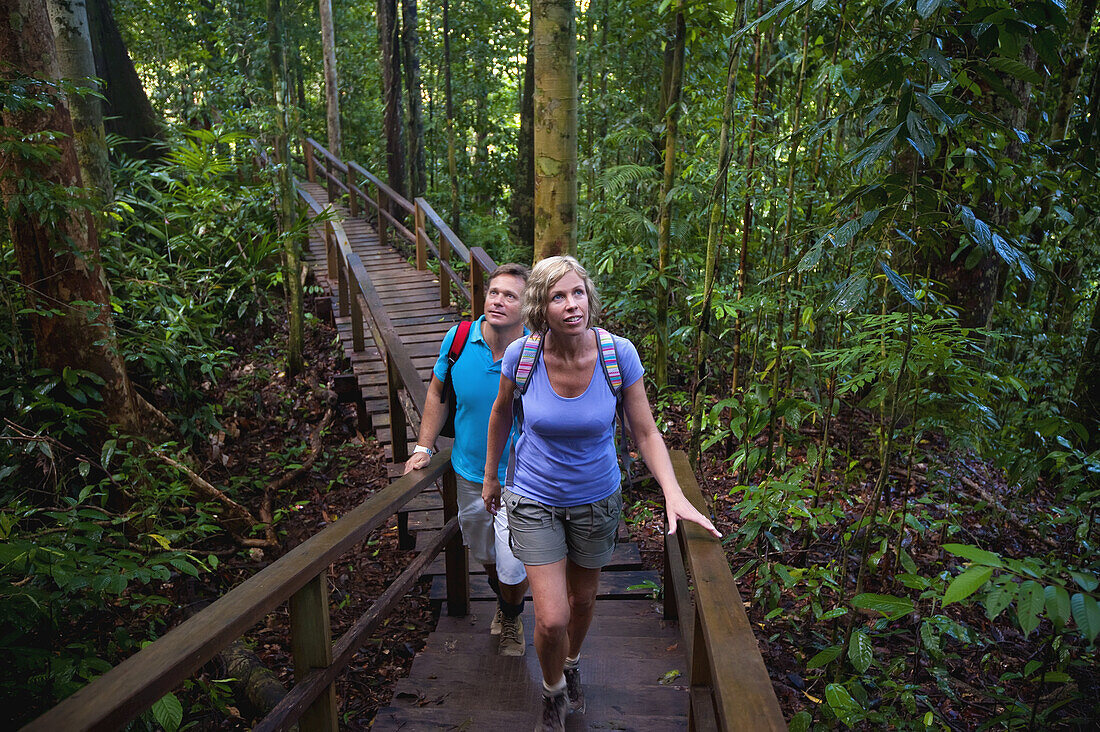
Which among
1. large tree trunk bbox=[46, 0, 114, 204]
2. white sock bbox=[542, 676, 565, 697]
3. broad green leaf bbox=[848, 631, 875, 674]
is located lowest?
white sock bbox=[542, 676, 565, 697]

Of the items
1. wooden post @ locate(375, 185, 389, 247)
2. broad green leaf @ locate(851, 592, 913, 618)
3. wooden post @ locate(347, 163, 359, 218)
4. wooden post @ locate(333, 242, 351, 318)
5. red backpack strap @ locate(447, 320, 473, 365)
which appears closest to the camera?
broad green leaf @ locate(851, 592, 913, 618)

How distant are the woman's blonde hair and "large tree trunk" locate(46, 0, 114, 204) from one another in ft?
14.4

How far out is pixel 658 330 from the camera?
6.70m

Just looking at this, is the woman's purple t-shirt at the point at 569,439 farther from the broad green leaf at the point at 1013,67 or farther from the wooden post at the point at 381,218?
the wooden post at the point at 381,218

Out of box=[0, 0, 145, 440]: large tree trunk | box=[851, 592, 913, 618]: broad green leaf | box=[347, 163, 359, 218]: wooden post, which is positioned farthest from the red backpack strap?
box=[347, 163, 359, 218]: wooden post

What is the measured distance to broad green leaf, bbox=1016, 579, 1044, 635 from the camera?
4.56 feet

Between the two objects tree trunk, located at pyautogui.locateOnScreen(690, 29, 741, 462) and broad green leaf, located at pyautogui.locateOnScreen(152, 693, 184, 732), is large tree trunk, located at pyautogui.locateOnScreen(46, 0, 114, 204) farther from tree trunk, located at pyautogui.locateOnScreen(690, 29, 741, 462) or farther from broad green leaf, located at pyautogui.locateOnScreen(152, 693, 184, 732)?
tree trunk, located at pyautogui.locateOnScreen(690, 29, 741, 462)

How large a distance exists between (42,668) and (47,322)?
2677 millimetres

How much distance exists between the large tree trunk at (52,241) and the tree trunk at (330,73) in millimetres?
13207

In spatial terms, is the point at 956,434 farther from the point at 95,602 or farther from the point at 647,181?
the point at 647,181

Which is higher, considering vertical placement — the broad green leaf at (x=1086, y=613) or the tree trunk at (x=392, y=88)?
the tree trunk at (x=392, y=88)

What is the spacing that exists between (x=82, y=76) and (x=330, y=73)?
11.6 m

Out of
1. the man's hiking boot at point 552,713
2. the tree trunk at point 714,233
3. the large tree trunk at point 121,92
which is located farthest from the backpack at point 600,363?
the large tree trunk at point 121,92

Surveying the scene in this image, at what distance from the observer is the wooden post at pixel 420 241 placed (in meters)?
9.95
